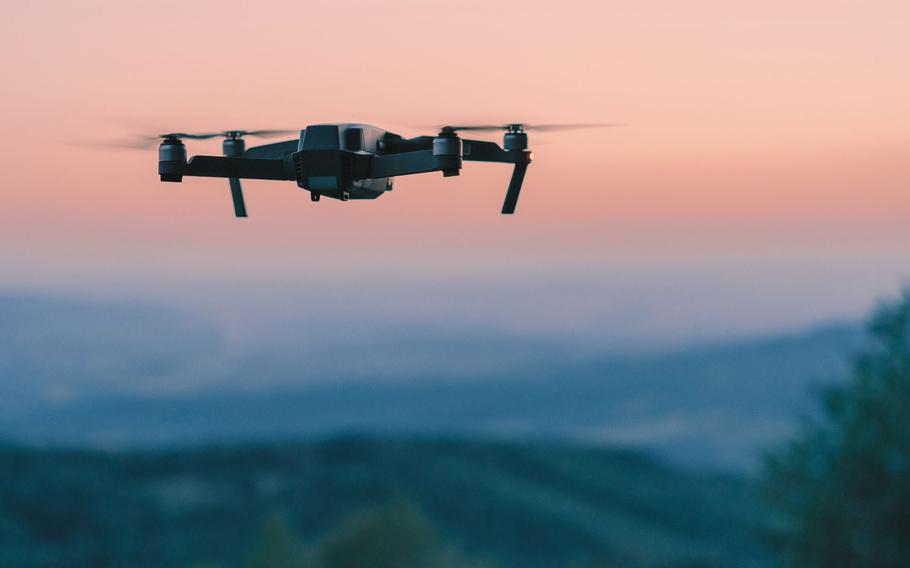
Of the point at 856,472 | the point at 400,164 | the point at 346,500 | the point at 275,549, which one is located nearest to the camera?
the point at 400,164

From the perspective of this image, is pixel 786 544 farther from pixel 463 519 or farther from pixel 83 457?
pixel 83 457

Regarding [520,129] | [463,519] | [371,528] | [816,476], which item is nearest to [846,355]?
[816,476]

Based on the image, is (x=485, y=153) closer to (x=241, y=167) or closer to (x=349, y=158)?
(x=349, y=158)

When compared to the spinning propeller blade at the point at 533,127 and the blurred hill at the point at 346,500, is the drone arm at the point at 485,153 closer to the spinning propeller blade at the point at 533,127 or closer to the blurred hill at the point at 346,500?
the spinning propeller blade at the point at 533,127

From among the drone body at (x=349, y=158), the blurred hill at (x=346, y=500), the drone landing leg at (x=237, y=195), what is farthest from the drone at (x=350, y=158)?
the blurred hill at (x=346, y=500)

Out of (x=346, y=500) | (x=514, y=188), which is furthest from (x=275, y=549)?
(x=514, y=188)

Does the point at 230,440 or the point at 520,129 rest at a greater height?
the point at 520,129
